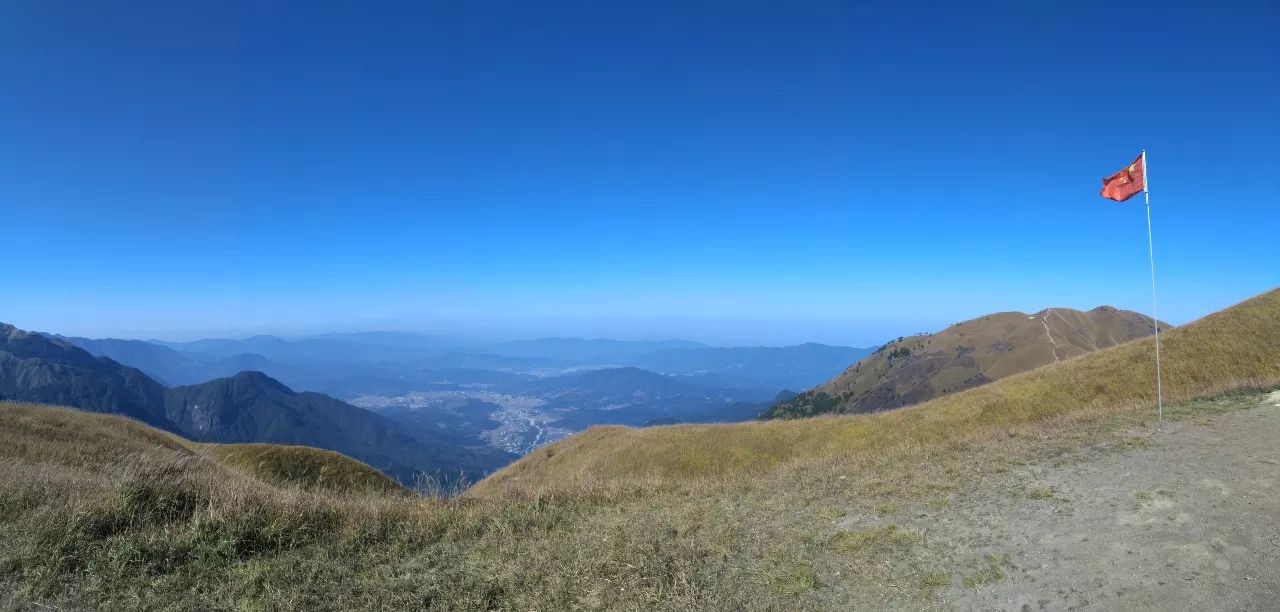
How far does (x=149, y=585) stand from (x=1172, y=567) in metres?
14.3

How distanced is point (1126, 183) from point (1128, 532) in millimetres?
12824

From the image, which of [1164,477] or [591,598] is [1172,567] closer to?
[1164,477]

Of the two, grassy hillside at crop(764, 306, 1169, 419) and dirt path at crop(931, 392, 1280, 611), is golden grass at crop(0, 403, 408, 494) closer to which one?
dirt path at crop(931, 392, 1280, 611)

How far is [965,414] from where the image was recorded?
113 ft

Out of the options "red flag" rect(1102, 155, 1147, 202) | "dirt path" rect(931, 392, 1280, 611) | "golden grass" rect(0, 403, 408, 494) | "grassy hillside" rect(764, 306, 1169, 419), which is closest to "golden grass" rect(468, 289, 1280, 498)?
"golden grass" rect(0, 403, 408, 494)

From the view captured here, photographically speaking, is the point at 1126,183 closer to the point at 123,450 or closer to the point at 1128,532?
the point at 1128,532

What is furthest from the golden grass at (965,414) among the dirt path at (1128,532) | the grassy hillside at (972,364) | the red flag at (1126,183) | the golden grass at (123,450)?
the grassy hillside at (972,364)

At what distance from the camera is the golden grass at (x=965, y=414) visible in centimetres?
3092

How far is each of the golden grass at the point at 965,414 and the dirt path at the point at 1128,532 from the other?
1579 centimetres

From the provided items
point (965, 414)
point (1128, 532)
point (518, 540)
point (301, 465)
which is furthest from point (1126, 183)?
point (301, 465)

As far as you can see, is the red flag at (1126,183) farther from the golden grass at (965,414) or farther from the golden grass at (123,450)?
the golden grass at (123,450)

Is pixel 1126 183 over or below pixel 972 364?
over

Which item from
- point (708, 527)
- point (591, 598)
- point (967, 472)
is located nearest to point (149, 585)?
point (591, 598)

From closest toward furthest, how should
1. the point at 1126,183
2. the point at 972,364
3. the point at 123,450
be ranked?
the point at 1126,183 → the point at 123,450 → the point at 972,364
